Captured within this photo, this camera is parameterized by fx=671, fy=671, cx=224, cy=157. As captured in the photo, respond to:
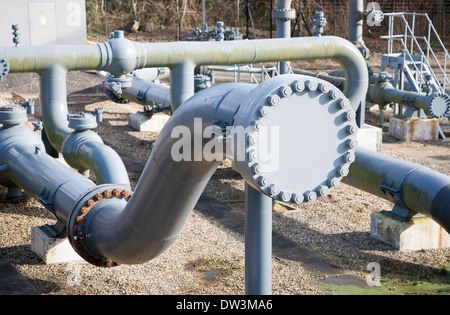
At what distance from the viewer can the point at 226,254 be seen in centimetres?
741

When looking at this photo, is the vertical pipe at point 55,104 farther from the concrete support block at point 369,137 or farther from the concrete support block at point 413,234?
the concrete support block at point 369,137

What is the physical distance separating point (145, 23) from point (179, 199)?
24.9m

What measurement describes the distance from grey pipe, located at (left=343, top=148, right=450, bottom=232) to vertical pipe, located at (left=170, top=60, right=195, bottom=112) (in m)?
2.39

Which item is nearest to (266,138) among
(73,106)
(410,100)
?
(410,100)

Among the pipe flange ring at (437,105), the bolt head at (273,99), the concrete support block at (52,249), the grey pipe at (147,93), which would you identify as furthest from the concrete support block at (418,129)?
the bolt head at (273,99)

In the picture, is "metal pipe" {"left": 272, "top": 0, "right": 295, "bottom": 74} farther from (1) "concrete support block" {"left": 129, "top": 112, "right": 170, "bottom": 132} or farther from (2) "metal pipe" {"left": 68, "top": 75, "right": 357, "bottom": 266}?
(2) "metal pipe" {"left": 68, "top": 75, "right": 357, "bottom": 266}

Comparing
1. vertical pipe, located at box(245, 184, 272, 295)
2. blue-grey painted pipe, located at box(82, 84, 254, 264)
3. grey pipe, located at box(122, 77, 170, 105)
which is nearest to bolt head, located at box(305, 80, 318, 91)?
blue-grey painted pipe, located at box(82, 84, 254, 264)

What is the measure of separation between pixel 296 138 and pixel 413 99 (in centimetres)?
1024

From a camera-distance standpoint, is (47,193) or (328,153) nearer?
(328,153)

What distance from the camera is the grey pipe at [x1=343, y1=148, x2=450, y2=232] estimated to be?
6.94m

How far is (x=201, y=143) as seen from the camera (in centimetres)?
382

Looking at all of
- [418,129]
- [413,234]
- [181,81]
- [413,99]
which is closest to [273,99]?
[413,234]

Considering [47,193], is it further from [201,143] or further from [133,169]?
[133,169]

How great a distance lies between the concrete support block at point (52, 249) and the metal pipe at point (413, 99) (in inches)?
317
